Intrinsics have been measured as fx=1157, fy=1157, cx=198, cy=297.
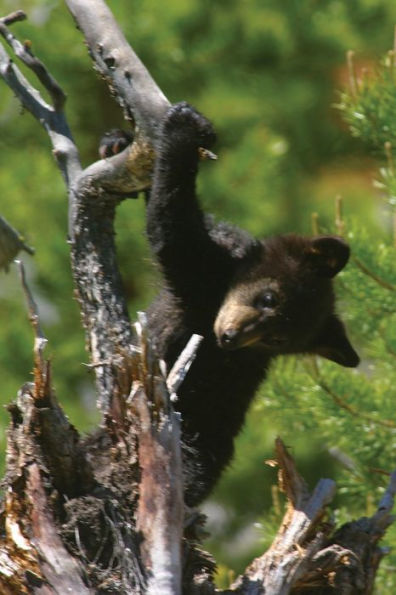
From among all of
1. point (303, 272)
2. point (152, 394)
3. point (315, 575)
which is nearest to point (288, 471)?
point (315, 575)

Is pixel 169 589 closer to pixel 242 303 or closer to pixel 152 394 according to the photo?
pixel 152 394

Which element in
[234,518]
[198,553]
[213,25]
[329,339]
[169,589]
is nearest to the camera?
[169,589]

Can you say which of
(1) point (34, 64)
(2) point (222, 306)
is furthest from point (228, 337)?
(1) point (34, 64)

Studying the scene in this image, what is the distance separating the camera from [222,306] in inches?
134

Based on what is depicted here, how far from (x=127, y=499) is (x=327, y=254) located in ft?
3.85

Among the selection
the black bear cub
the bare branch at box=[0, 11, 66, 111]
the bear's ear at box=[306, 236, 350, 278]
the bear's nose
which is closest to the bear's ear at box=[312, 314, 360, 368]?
the black bear cub

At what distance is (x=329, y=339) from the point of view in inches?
144

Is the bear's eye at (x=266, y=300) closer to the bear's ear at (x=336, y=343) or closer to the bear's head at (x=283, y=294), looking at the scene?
the bear's head at (x=283, y=294)

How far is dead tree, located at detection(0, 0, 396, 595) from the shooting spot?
2463 mm

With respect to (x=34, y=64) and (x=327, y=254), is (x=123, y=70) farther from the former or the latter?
(x=327, y=254)

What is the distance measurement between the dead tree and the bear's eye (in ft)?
1.64

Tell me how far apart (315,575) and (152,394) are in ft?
2.04

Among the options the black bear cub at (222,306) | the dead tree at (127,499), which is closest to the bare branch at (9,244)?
the black bear cub at (222,306)

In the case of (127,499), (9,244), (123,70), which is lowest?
(127,499)
